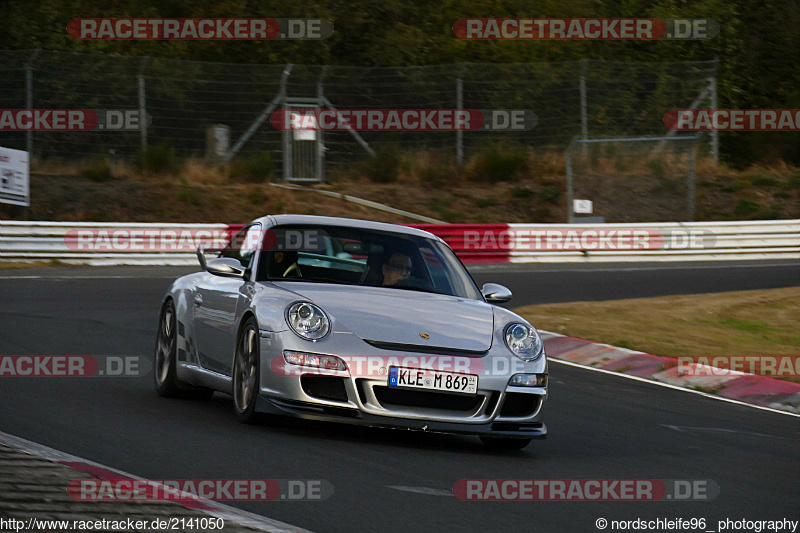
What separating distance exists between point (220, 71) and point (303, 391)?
22.2 meters

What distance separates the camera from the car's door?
336 inches

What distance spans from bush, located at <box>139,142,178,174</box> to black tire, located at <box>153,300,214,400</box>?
20.9 m

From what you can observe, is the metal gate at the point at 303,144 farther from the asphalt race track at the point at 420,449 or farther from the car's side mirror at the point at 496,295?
the car's side mirror at the point at 496,295

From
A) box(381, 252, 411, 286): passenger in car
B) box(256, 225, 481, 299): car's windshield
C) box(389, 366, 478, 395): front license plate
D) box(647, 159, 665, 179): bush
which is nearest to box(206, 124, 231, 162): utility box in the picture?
box(647, 159, 665, 179): bush

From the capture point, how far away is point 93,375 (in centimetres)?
1058

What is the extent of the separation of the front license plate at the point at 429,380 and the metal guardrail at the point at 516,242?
15.8 meters

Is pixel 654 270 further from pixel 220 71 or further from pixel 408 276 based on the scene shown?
pixel 408 276

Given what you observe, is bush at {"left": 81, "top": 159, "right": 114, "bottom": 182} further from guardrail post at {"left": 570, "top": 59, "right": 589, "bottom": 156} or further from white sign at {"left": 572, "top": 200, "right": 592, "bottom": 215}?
guardrail post at {"left": 570, "top": 59, "right": 589, "bottom": 156}

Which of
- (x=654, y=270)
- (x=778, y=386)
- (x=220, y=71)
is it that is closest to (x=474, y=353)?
(x=778, y=386)

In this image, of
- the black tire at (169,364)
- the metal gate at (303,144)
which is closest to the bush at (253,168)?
the metal gate at (303,144)

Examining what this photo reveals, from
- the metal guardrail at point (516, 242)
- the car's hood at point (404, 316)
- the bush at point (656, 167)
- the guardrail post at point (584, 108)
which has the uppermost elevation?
the guardrail post at point (584, 108)

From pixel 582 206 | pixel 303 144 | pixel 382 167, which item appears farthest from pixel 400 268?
pixel 382 167

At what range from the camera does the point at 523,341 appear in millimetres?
8125

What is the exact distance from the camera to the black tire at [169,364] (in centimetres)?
950
